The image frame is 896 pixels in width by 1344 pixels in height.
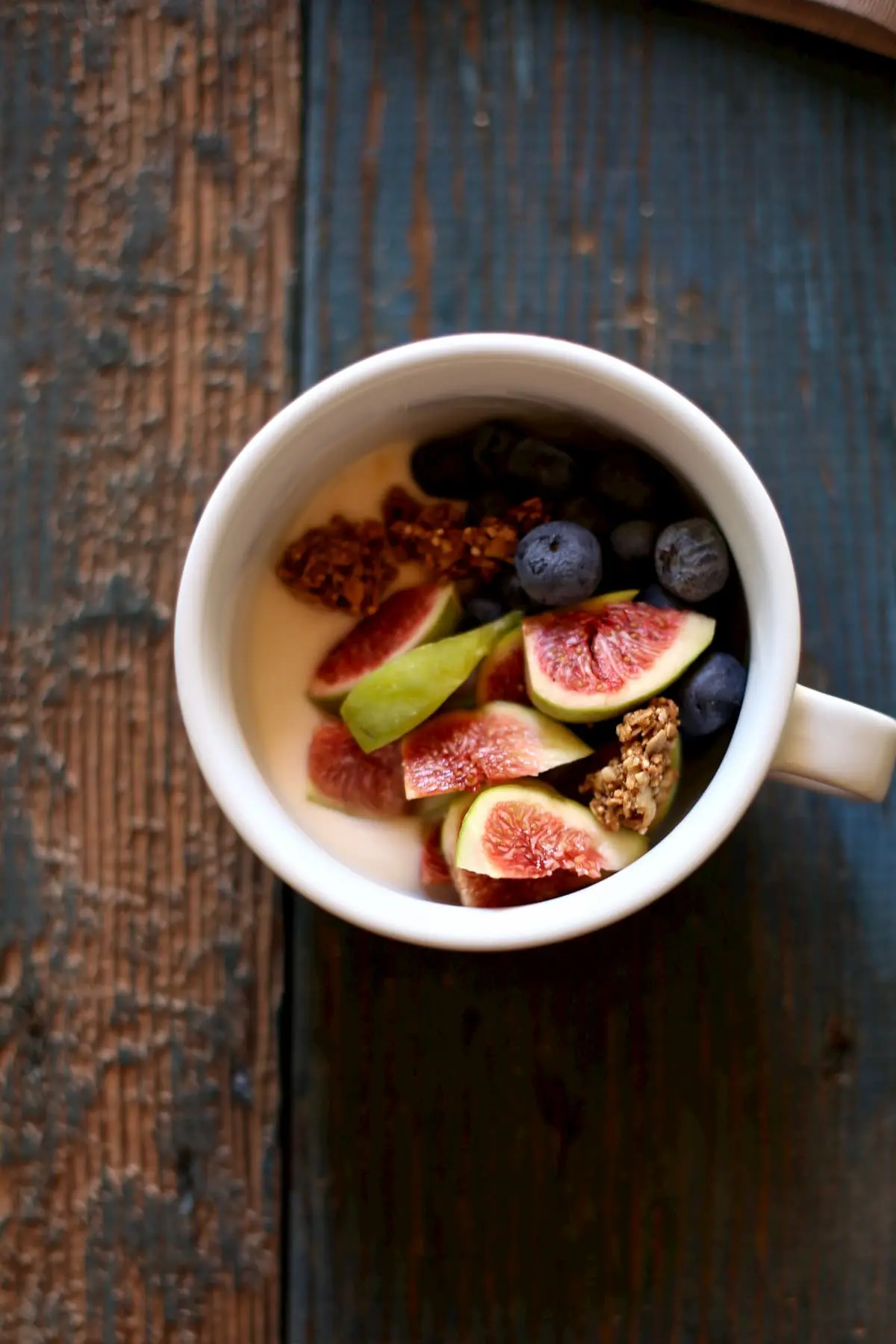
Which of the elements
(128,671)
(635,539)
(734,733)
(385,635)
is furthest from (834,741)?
(128,671)

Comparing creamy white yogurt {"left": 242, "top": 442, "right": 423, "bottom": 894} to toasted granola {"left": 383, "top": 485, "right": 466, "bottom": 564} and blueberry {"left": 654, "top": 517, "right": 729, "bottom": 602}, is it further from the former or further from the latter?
→ blueberry {"left": 654, "top": 517, "right": 729, "bottom": 602}

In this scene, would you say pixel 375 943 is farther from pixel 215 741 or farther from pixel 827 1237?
pixel 827 1237

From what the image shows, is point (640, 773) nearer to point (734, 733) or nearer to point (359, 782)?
point (734, 733)

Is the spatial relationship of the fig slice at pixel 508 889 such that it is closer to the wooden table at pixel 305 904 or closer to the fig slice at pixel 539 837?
the fig slice at pixel 539 837

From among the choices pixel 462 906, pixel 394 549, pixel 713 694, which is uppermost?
pixel 394 549

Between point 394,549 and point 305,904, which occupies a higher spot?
point 394,549
